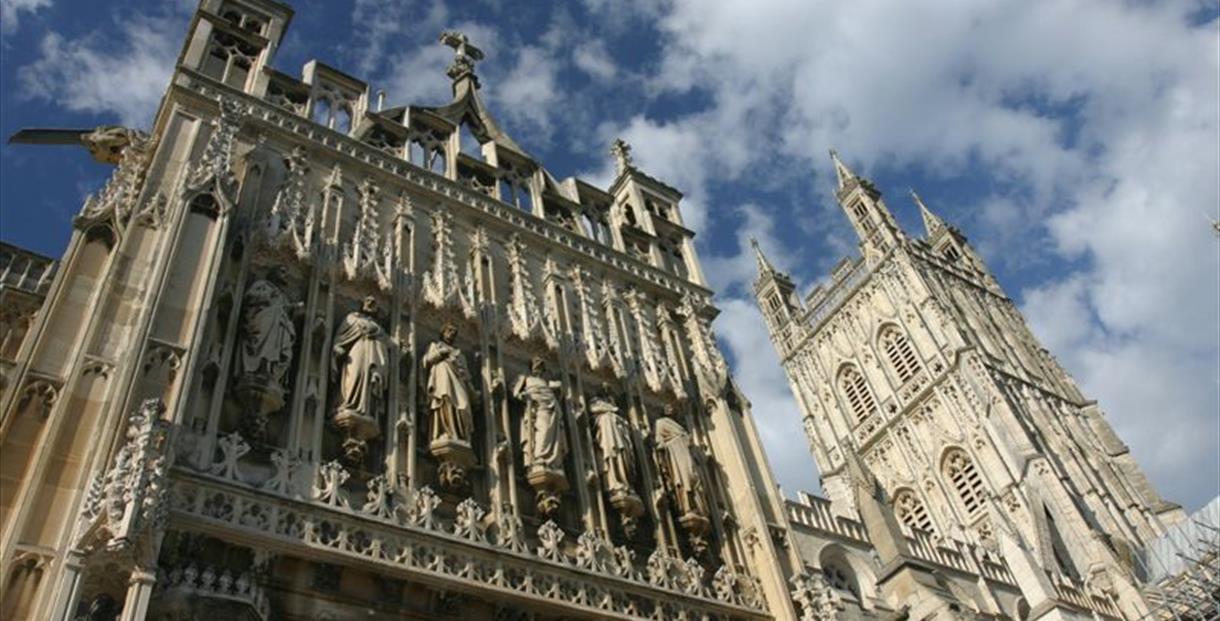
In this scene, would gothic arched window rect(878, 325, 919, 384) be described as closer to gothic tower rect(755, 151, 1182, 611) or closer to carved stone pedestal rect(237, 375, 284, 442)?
gothic tower rect(755, 151, 1182, 611)

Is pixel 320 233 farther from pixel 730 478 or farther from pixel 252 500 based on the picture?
pixel 730 478

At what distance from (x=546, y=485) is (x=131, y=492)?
4435mm

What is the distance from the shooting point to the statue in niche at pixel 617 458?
1041 cm

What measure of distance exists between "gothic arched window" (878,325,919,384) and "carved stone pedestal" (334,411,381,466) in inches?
1318

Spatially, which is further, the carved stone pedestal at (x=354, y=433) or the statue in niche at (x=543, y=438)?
the statue in niche at (x=543, y=438)

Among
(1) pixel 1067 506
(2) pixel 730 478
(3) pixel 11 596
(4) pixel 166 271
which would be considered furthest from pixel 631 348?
(1) pixel 1067 506

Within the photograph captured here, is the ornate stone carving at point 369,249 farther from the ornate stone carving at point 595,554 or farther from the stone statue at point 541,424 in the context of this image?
the ornate stone carving at point 595,554

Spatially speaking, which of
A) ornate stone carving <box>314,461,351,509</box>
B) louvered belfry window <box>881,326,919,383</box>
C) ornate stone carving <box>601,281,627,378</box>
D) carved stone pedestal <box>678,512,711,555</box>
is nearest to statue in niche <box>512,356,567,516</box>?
ornate stone carving <box>601,281,627,378</box>

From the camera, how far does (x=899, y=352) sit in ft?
132

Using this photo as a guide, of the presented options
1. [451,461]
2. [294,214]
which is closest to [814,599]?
[451,461]

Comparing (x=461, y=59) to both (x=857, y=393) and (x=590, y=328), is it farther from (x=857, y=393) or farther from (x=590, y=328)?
(x=857, y=393)

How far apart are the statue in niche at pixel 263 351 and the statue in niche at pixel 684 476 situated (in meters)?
4.64

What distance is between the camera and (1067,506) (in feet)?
98.5

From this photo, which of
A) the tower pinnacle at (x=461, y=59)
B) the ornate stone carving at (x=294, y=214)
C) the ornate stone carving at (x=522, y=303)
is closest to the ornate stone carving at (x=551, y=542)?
the ornate stone carving at (x=522, y=303)
